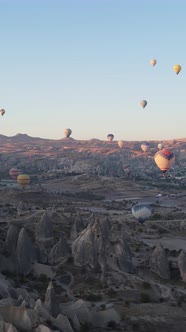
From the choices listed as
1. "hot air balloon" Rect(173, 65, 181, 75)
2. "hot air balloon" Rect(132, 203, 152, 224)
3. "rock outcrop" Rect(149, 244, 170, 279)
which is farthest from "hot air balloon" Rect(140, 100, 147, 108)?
"rock outcrop" Rect(149, 244, 170, 279)

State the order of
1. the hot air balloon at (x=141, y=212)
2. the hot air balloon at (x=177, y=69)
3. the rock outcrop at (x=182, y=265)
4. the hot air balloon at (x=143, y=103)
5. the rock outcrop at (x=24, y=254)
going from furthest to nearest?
1. the hot air balloon at (x=143, y=103)
2. the hot air balloon at (x=177, y=69)
3. the hot air balloon at (x=141, y=212)
4. the rock outcrop at (x=182, y=265)
5. the rock outcrop at (x=24, y=254)

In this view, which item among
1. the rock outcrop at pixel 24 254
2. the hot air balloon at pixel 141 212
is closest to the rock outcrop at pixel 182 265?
the rock outcrop at pixel 24 254

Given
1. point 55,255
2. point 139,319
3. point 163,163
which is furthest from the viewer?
point 163,163

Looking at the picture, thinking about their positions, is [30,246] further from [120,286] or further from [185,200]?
[185,200]

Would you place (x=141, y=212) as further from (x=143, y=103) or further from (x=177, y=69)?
(x=143, y=103)

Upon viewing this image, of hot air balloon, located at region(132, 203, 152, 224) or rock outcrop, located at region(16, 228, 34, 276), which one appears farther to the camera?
hot air balloon, located at region(132, 203, 152, 224)

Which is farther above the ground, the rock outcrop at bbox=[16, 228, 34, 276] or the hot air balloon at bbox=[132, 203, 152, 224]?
the hot air balloon at bbox=[132, 203, 152, 224]

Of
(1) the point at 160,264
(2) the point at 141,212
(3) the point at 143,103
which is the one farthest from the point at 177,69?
(1) the point at 160,264

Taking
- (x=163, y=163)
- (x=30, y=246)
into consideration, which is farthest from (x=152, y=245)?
(x=163, y=163)

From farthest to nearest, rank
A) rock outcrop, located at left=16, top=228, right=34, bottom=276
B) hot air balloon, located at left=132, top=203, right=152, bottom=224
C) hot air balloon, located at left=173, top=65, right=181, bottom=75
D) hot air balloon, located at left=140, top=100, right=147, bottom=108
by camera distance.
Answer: hot air balloon, located at left=140, top=100, right=147, bottom=108 < hot air balloon, located at left=173, top=65, right=181, bottom=75 < hot air balloon, located at left=132, top=203, right=152, bottom=224 < rock outcrop, located at left=16, top=228, right=34, bottom=276

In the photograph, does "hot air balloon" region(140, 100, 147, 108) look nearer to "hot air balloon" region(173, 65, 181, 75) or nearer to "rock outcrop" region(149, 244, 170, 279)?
"hot air balloon" region(173, 65, 181, 75)

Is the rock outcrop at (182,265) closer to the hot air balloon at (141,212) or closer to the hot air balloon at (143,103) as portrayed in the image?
the hot air balloon at (141,212)
